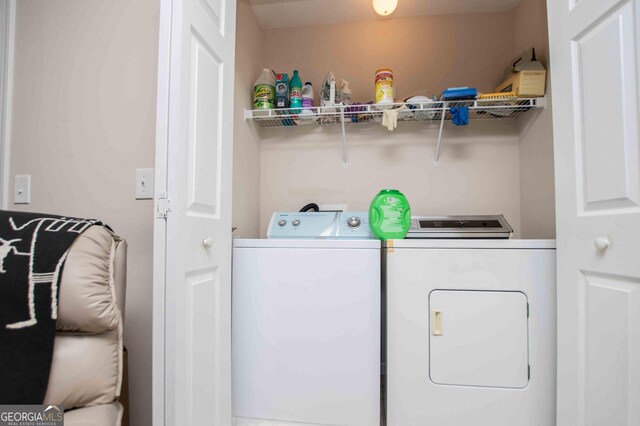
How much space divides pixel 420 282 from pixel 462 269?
0.61ft

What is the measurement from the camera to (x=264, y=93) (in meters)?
1.84

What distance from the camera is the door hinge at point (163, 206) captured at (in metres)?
0.94

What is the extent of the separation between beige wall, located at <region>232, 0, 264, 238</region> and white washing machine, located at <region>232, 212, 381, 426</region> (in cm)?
42

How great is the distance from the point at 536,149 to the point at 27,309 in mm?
2298

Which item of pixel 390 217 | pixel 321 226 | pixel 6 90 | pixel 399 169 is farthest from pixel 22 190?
pixel 399 169

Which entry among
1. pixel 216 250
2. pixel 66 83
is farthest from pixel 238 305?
pixel 66 83

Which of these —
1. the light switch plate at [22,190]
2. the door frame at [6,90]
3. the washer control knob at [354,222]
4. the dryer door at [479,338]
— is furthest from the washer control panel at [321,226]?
the door frame at [6,90]

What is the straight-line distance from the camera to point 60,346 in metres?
0.76

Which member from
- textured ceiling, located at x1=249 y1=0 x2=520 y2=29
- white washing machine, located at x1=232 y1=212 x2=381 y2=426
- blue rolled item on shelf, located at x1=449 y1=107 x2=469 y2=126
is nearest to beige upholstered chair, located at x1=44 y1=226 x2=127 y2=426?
white washing machine, located at x1=232 y1=212 x2=381 y2=426

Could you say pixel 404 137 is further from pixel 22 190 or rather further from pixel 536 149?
pixel 22 190

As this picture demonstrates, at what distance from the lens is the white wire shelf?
171cm

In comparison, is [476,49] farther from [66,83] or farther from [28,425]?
[28,425]

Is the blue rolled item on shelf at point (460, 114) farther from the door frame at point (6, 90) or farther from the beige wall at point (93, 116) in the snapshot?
the door frame at point (6, 90)

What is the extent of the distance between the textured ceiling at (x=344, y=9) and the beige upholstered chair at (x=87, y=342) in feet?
6.27
